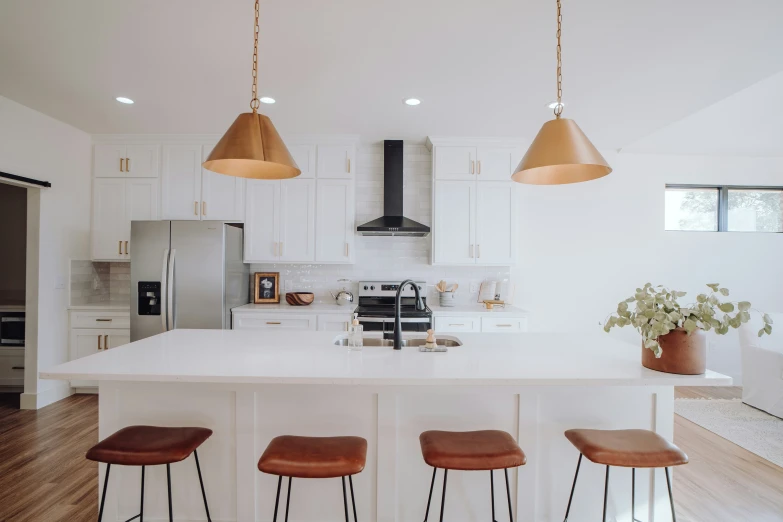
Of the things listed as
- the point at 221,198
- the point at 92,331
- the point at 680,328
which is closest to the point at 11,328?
the point at 92,331

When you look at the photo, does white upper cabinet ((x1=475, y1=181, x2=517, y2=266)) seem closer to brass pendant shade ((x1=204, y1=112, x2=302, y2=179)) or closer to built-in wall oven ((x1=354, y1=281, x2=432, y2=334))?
built-in wall oven ((x1=354, y1=281, x2=432, y2=334))

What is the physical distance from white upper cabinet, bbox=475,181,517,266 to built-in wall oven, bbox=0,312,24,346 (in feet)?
14.9

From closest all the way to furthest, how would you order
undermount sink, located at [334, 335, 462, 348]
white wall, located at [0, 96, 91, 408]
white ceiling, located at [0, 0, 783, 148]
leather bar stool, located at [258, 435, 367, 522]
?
leather bar stool, located at [258, 435, 367, 522] < white ceiling, located at [0, 0, 783, 148] < undermount sink, located at [334, 335, 462, 348] < white wall, located at [0, 96, 91, 408]

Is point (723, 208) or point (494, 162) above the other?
point (494, 162)

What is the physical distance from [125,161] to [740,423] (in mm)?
6231

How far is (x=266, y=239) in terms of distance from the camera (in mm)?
4074

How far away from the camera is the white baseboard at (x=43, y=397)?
3.55 metres

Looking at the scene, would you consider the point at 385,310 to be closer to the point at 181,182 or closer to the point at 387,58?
the point at 387,58

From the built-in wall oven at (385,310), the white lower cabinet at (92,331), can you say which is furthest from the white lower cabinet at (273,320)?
the white lower cabinet at (92,331)

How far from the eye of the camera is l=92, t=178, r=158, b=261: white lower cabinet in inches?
160

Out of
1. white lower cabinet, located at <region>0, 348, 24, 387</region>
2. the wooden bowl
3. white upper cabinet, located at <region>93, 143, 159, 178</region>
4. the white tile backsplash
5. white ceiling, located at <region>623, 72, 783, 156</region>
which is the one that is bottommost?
Answer: white lower cabinet, located at <region>0, 348, 24, 387</region>

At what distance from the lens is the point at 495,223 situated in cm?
405

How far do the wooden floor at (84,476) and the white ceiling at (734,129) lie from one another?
2680 mm

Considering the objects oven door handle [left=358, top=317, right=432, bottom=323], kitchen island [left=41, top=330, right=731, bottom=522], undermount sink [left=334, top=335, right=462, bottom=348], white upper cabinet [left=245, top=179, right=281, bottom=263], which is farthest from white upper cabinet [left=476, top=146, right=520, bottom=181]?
kitchen island [left=41, top=330, right=731, bottom=522]
